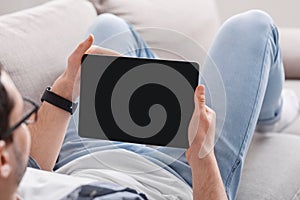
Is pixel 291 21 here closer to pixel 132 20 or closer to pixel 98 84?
pixel 132 20

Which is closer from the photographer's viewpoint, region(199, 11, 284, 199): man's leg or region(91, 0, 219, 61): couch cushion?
region(199, 11, 284, 199): man's leg

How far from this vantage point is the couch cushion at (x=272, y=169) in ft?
4.33

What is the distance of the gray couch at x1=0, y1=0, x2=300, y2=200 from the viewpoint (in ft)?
4.38

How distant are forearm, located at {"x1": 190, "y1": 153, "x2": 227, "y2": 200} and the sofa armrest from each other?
103 centimetres

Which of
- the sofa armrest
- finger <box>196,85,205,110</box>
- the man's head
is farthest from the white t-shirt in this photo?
the sofa armrest

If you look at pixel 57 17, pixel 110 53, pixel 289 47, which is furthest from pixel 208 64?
pixel 289 47

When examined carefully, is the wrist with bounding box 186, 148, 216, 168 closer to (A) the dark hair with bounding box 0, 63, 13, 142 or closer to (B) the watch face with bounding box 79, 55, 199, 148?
(B) the watch face with bounding box 79, 55, 199, 148

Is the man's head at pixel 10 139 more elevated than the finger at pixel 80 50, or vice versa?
the man's head at pixel 10 139

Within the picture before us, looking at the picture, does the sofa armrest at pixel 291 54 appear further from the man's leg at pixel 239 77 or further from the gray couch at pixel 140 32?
the man's leg at pixel 239 77

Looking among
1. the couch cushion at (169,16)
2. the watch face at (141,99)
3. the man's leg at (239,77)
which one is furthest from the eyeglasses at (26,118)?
the couch cushion at (169,16)

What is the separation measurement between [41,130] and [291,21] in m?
1.75

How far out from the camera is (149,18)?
1.82 metres

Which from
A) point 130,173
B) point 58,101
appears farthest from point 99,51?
point 130,173

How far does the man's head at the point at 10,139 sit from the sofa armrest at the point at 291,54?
4.59ft
